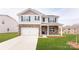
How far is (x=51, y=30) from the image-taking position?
516 cm

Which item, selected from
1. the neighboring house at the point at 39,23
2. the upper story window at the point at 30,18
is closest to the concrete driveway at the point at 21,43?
the neighboring house at the point at 39,23

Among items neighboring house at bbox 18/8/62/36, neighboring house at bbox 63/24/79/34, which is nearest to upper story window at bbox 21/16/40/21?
neighboring house at bbox 18/8/62/36

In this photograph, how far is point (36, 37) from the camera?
5234mm

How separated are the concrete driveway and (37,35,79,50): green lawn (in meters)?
0.18

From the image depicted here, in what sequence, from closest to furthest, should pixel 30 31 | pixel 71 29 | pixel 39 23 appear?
pixel 71 29, pixel 39 23, pixel 30 31

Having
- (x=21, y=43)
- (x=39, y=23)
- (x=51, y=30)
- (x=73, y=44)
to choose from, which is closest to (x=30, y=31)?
(x=39, y=23)

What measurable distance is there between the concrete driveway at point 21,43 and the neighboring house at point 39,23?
0.20 meters

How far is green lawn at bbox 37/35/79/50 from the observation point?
4.96 metres

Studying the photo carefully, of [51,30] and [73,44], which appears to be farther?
[51,30]

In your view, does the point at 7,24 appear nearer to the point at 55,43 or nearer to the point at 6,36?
the point at 6,36

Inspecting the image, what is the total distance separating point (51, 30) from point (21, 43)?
914 mm

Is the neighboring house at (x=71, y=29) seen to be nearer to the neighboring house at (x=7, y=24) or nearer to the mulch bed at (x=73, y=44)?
the mulch bed at (x=73, y=44)

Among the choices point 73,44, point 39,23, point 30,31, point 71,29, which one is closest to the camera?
point 73,44
